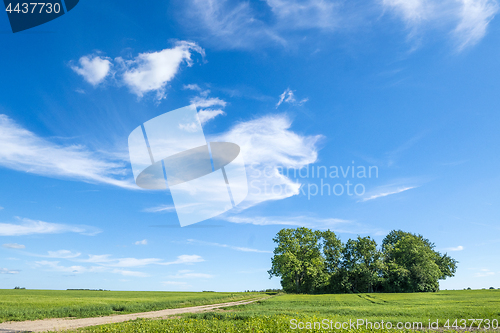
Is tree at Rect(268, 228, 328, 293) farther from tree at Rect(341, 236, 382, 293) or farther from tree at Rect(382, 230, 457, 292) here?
tree at Rect(382, 230, 457, 292)

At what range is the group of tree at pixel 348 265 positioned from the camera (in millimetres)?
62094

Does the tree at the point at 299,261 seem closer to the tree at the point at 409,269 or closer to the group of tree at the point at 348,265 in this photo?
the group of tree at the point at 348,265

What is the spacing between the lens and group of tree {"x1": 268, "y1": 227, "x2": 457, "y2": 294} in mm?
62094

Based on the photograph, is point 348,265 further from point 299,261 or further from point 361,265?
point 299,261

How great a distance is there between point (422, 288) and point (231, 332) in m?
63.6

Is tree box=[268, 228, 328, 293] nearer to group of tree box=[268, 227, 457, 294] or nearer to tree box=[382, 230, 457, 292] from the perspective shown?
group of tree box=[268, 227, 457, 294]

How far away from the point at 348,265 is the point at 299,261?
1297cm

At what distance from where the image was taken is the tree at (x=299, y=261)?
202 ft

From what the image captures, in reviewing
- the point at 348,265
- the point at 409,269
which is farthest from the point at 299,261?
the point at 409,269

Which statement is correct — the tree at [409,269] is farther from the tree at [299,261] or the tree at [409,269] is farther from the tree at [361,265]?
the tree at [299,261]

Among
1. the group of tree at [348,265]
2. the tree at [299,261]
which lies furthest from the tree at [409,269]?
the tree at [299,261]

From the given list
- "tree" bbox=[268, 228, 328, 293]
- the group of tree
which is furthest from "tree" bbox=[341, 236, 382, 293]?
"tree" bbox=[268, 228, 328, 293]

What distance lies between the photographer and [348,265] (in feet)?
218

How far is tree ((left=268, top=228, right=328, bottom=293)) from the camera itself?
2426 inches
